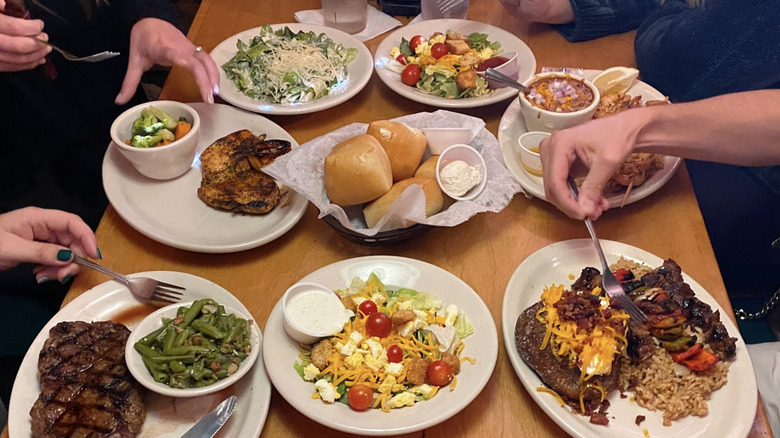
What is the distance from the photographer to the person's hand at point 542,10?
2865mm

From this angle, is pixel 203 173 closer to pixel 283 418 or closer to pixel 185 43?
pixel 185 43

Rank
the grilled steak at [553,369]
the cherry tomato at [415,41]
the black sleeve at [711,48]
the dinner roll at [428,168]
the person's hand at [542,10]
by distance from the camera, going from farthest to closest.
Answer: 1. the person's hand at [542,10]
2. the cherry tomato at [415,41]
3. the black sleeve at [711,48]
4. the dinner roll at [428,168]
5. the grilled steak at [553,369]

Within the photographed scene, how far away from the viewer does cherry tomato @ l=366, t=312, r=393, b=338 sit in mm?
1585

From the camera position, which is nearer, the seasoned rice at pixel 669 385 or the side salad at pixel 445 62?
the seasoned rice at pixel 669 385

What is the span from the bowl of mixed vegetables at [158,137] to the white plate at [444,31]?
2.99 feet

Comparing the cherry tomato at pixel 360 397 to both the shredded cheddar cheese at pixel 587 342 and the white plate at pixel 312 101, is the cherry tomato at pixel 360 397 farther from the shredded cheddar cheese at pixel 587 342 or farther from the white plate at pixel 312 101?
the white plate at pixel 312 101

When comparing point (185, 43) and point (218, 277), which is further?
point (185, 43)

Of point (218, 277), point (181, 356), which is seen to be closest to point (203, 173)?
point (218, 277)

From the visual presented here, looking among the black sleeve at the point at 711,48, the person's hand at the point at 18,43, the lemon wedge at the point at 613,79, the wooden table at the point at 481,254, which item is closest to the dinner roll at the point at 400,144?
the wooden table at the point at 481,254

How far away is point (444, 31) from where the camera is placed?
9.63 feet

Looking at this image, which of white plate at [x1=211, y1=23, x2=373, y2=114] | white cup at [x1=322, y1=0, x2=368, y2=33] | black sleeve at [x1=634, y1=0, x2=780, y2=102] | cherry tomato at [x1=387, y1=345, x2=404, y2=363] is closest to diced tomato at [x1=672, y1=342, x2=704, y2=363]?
cherry tomato at [x1=387, y1=345, x2=404, y2=363]

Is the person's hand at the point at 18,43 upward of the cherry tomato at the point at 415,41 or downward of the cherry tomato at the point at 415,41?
upward

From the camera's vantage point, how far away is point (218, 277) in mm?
1916

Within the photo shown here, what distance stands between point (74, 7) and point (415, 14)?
1.70 metres
